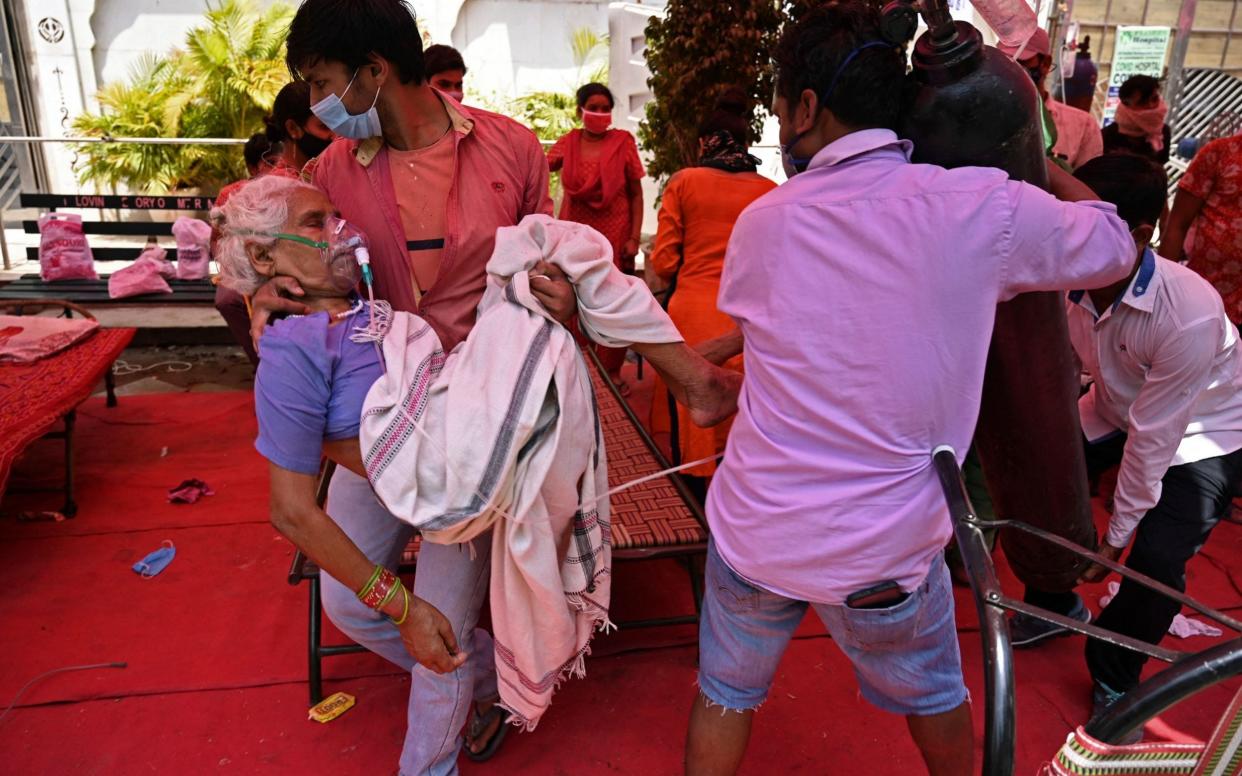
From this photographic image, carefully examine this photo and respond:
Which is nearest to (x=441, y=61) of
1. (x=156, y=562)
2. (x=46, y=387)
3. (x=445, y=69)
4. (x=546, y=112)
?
(x=445, y=69)

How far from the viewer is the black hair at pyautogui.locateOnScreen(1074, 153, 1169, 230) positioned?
2.17 meters

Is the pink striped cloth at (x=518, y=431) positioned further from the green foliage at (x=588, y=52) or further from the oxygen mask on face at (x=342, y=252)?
the green foliage at (x=588, y=52)

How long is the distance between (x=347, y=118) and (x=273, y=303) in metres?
0.49

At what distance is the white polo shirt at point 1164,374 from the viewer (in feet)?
6.77

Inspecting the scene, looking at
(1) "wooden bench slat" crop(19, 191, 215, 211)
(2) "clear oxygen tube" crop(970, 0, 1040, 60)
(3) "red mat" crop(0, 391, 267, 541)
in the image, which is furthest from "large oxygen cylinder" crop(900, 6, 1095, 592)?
(1) "wooden bench slat" crop(19, 191, 215, 211)

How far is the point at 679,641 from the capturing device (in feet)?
9.57

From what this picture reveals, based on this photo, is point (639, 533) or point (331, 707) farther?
point (639, 533)

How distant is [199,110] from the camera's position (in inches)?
407

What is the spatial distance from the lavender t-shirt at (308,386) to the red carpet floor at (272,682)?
1119 millimetres

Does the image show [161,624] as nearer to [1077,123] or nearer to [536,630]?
[536,630]

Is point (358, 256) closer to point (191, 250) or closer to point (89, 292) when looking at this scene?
point (89, 292)

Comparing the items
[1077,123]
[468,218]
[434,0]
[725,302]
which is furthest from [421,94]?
[434,0]

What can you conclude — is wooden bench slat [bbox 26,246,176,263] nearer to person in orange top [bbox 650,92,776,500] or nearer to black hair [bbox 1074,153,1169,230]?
person in orange top [bbox 650,92,776,500]

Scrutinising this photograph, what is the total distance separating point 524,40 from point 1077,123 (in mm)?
11092
